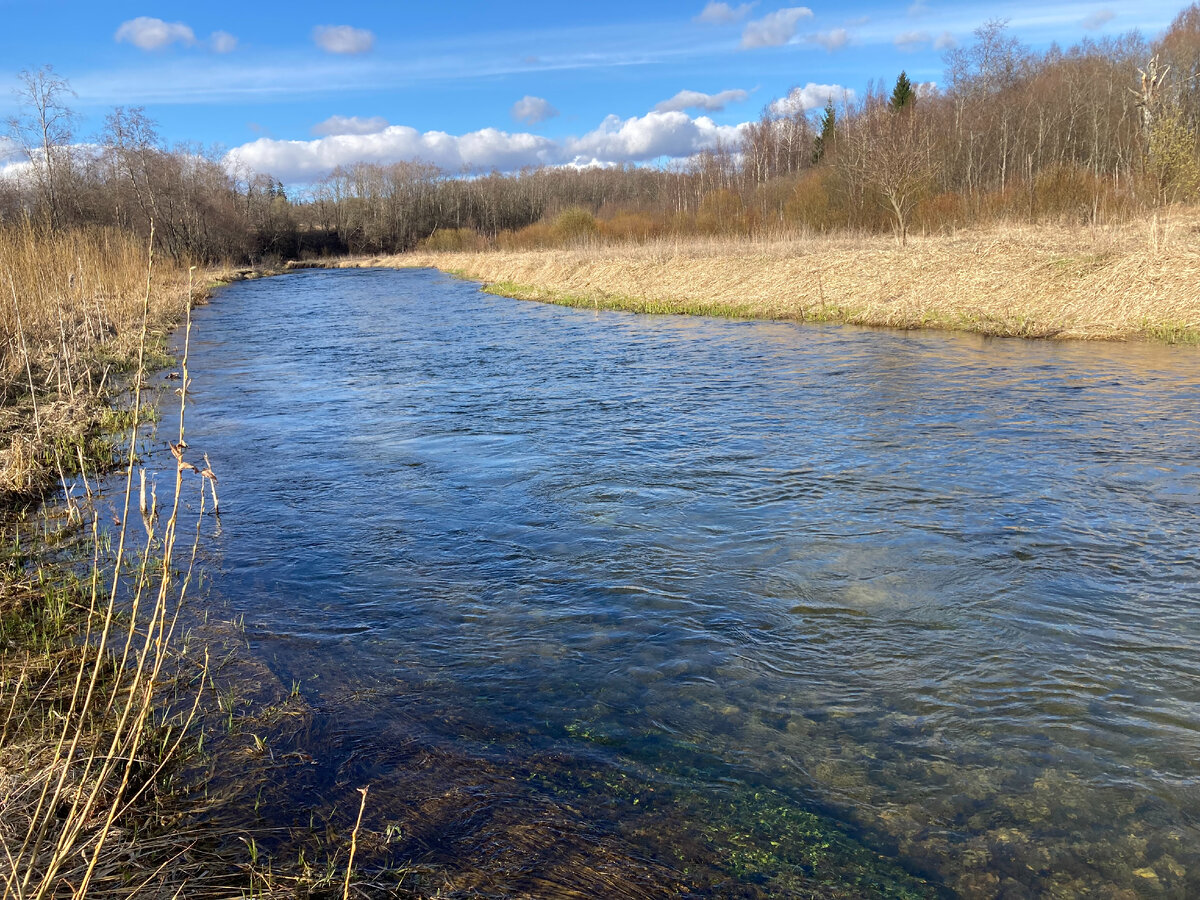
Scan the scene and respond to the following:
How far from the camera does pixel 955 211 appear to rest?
105 ft

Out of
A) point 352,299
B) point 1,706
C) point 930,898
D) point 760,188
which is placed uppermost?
point 760,188

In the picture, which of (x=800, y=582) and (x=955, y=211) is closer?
(x=800, y=582)

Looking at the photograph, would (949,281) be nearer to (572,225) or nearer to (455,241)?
(572,225)

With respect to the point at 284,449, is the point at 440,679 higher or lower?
lower

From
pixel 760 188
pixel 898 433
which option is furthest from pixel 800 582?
pixel 760 188

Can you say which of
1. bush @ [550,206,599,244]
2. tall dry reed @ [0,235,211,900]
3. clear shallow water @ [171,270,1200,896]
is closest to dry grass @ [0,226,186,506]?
tall dry reed @ [0,235,211,900]

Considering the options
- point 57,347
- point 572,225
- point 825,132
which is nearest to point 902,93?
point 825,132

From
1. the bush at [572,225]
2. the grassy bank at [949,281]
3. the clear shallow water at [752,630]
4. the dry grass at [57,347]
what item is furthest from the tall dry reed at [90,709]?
the bush at [572,225]

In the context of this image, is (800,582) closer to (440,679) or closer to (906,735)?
(906,735)

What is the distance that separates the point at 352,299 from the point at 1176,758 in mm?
33467

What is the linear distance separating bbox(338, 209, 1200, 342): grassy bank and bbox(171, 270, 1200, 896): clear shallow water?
4196mm

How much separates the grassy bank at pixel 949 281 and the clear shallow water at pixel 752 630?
4.20m

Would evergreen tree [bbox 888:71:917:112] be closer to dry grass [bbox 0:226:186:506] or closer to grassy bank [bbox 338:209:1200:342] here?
grassy bank [bbox 338:209:1200:342]

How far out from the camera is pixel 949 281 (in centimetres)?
1789
